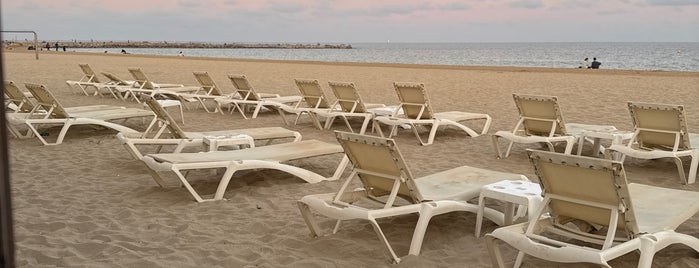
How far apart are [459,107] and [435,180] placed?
27.2ft

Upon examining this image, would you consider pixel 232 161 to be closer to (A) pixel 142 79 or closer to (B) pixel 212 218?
(B) pixel 212 218

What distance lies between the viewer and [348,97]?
8.86m

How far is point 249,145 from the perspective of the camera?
21.2ft

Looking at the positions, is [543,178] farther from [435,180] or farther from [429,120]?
[429,120]

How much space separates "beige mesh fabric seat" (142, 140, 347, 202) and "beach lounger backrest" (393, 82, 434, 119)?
7.09 feet

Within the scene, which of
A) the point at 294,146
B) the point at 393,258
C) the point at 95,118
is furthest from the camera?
the point at 95,118

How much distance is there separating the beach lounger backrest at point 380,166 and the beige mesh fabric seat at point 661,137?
111 inches

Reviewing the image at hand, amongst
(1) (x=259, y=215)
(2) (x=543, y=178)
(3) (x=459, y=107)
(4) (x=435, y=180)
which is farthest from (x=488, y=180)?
(3) (x=459, y=107)

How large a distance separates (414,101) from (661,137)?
9.68 feet

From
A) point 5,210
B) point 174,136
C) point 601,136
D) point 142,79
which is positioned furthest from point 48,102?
point 5,210

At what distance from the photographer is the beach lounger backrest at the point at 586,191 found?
3131 millimetres

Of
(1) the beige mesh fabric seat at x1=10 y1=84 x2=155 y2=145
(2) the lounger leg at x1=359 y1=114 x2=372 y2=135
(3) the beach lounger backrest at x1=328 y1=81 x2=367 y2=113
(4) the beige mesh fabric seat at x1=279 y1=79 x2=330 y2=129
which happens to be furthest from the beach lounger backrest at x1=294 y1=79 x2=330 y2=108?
(1) the beige mesh fabric seat at x1=10 y1=84 x2=155 y2=145

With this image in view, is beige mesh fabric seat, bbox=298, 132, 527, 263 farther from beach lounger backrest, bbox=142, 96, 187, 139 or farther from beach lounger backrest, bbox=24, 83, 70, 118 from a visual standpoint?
beach lounger backrest, bbox=24, 83, 70, 118

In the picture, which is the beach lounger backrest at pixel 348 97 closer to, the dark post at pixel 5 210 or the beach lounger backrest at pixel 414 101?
the beach lounger backrest at pixel 414 101
